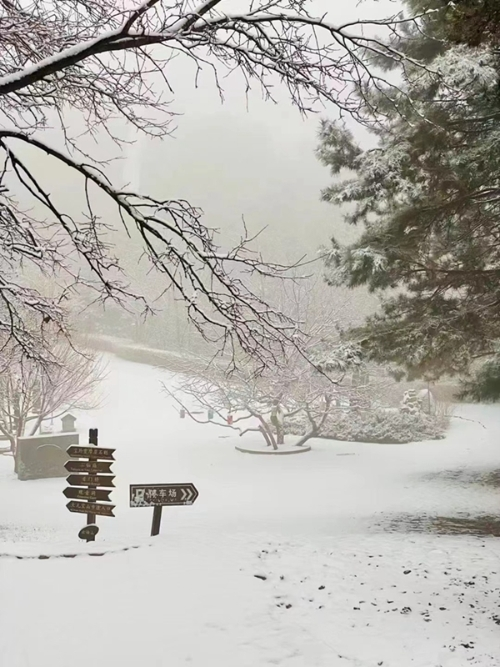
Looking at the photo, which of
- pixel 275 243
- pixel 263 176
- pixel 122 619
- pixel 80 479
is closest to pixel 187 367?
pixel 80 479

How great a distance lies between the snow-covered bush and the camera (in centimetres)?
2105

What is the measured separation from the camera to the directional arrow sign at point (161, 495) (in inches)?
293

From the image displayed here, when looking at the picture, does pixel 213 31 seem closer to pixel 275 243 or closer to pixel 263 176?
pixel 275 243

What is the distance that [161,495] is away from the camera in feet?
24.5

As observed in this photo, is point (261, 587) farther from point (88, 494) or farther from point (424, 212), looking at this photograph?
point (424, 212)

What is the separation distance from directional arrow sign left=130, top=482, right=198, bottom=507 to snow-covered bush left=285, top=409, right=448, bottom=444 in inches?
539

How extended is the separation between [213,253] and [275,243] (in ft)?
124

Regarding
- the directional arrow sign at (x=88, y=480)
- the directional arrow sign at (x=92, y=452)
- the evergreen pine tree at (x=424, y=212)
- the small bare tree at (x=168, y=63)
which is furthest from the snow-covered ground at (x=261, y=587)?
the evergreen pine tree at (x=424, y=212)

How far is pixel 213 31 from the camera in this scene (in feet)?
11.9

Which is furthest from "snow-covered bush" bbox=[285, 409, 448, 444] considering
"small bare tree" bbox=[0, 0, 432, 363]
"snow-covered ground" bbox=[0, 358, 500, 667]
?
"small bare tree" bbox=[0, 0, 432, 363]

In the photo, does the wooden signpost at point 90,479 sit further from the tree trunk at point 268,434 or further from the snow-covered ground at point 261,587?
the tree trunk at point 268,434

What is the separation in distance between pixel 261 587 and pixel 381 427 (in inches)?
645

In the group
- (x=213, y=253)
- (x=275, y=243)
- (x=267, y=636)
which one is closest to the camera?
(x=213, y=253)

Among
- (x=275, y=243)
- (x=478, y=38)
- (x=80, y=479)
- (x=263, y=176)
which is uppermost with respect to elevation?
(x=263, y=176)
